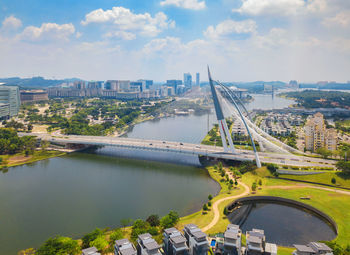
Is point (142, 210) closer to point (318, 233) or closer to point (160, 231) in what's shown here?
point (160, 231)

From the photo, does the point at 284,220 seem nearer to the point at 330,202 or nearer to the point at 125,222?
the point at 330,202

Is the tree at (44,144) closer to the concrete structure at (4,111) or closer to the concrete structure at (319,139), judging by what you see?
the concrete structure at (4,111)

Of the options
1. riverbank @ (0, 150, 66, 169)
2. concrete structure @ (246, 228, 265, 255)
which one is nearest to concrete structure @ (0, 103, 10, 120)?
riverbank @ (0, 150, 66, 169)

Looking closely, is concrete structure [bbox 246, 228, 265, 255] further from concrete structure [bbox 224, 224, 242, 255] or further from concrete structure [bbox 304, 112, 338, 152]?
concrete structure [bbox 304, 112, 338, 152]

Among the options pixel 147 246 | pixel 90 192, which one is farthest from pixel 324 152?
pixel 147 246

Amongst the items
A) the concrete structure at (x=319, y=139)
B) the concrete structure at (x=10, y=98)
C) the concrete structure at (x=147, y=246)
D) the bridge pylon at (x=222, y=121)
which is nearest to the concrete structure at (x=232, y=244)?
the concrete structure at (x=147, y=246)

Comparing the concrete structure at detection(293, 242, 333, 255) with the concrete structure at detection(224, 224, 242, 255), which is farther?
the concrete structure at detection(224, 224, 242, 255)
